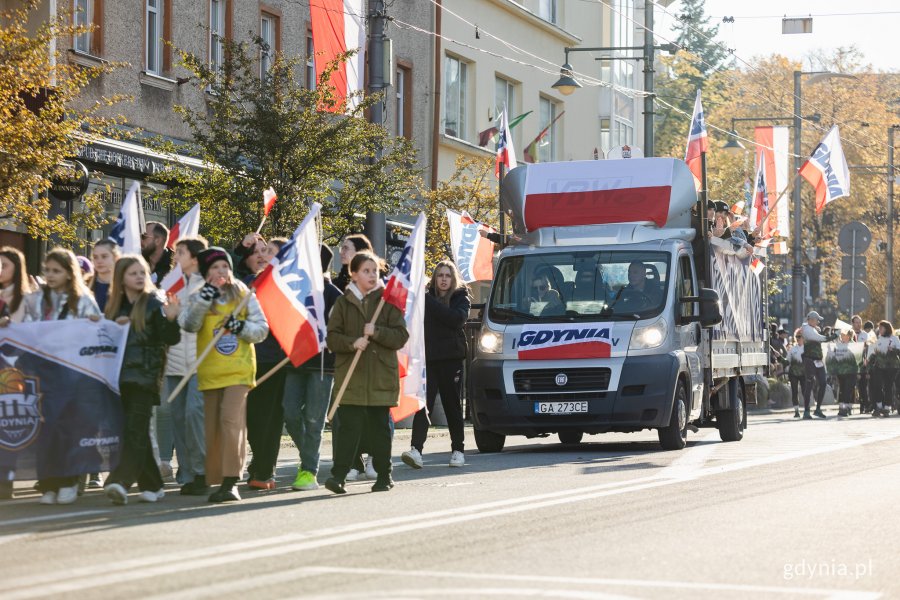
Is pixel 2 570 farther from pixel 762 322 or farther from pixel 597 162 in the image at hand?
pixel 762 322

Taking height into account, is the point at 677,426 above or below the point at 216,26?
below

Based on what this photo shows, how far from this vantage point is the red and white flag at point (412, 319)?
12898mm

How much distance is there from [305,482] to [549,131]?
32.6 m

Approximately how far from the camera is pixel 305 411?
1284cm

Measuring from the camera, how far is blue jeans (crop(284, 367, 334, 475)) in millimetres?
12758

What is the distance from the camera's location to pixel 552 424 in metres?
16.9

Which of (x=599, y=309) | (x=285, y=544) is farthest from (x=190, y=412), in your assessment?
(x=599, y=309)

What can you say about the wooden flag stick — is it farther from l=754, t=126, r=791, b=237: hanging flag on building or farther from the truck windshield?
l=754, t=126, r=791, b=237: hanging flag on building

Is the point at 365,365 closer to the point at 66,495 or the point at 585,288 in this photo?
the point at 66,495

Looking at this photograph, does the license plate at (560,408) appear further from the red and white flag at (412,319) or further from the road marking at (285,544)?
the red and white flag at (412,319)

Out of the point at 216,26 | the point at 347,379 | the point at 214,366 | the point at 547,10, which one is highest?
the point at 547,10

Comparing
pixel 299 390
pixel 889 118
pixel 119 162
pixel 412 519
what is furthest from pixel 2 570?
pixel 889 118

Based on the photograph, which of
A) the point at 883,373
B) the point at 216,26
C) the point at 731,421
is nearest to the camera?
the point at 731,421

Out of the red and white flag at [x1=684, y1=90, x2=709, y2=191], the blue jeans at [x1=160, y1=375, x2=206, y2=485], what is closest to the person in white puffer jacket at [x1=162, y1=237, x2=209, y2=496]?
the blue jeans at [x1=160, y1=375, x2=206, y2=485]
